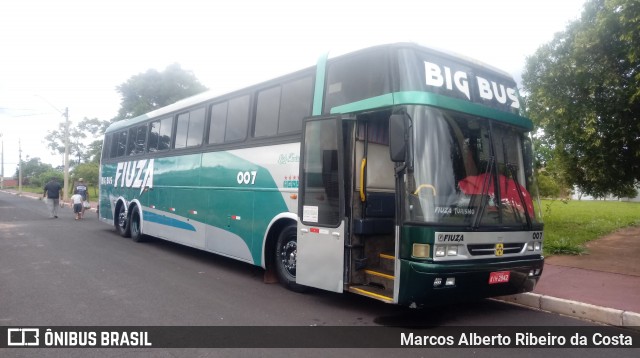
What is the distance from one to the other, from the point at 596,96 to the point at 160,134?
35.6 feet

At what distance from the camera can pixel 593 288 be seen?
7.39m

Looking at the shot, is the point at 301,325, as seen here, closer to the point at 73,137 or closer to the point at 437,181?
the point at 437,181

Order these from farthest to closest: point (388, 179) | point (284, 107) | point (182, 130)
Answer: point (182, 130), point (284, 107), point (388, 179)

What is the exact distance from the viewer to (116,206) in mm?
14164

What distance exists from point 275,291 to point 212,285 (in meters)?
1.13

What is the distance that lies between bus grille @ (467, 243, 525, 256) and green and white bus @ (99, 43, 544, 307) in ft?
0.06

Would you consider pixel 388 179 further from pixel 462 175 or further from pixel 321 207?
pixel 462 175

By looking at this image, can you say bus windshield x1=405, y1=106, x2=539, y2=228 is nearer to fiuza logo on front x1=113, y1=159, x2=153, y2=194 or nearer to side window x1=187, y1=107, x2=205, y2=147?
side window x1=187, y1=107, x2=205, y2=147

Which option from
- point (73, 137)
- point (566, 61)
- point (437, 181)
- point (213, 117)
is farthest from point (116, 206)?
point (73, 137)

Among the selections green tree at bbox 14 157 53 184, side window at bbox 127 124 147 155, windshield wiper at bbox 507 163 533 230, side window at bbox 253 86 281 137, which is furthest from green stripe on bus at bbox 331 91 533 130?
green tree at bbox 14 157 53 184

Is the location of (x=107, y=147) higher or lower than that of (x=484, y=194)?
higher

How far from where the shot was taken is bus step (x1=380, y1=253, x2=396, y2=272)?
5968mm

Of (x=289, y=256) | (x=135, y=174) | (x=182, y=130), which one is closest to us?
(x=289, y=256)

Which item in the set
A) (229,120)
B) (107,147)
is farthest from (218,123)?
(107,147)
